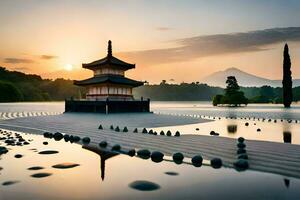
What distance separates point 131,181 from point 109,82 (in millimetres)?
40500

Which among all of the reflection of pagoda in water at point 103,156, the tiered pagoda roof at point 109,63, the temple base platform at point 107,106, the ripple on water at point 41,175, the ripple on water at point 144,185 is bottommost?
the ripple on water at point 144,185

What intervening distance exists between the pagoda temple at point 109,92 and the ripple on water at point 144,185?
36.3m

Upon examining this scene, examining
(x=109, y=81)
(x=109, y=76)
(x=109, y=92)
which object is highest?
(x=109, y=76)

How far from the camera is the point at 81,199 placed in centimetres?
876

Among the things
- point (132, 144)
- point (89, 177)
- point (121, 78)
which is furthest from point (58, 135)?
point (121, 78)

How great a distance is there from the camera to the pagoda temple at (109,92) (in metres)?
47.9

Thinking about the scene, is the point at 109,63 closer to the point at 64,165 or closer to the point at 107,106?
the point at 107,106

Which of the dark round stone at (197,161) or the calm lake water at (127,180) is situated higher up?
the dark round stone at (197,161)

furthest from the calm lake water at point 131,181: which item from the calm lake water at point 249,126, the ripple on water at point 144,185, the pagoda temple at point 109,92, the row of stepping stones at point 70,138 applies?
the pagoda temple at point 109,92

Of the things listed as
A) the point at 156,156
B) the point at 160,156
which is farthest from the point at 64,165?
the point at 160,156

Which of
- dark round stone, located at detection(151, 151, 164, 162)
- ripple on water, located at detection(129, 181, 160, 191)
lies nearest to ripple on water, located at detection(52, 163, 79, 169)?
dark round stone, located at detection(151, 151, 164, 162)

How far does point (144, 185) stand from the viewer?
10102 millimetres

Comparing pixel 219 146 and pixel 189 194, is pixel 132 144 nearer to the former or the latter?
pixel 219 146

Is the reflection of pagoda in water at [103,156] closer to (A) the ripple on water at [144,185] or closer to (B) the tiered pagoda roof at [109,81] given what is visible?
(A) the ripple on water at [144,185]
